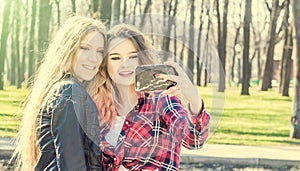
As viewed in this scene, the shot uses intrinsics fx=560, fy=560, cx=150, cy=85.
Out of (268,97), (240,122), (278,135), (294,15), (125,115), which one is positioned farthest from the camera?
(268,97)

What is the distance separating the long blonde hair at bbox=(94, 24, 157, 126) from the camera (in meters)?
2.20

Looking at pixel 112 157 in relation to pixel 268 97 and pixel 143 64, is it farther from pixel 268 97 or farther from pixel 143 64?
pixel 268 97

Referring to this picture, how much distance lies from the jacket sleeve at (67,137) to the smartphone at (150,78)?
276 mm

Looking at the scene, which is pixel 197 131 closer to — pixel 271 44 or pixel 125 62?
pixel 125 62

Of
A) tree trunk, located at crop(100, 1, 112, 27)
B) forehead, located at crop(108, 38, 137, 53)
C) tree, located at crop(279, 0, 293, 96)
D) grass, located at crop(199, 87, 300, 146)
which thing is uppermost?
tree trunk, located at crop(100, 1, 112, 27)

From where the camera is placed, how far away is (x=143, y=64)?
221 centimetres

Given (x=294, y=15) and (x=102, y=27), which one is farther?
(x=294, y=15)

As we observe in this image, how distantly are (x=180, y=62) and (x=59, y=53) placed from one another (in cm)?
53

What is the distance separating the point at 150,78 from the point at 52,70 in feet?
1.67

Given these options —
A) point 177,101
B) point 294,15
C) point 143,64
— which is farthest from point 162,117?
point 294,15

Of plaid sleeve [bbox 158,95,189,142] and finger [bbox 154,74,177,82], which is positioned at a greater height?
finger [bbox 154,74,177,82]

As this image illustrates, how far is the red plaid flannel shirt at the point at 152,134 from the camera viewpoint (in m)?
2.22

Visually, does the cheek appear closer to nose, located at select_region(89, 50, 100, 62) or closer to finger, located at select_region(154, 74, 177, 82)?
nose, located at select_region(89, 50, 100, 62)

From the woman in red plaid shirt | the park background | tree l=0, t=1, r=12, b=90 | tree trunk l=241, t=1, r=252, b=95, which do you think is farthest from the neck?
tree trunk l=241, t=1, r=252, b=95
